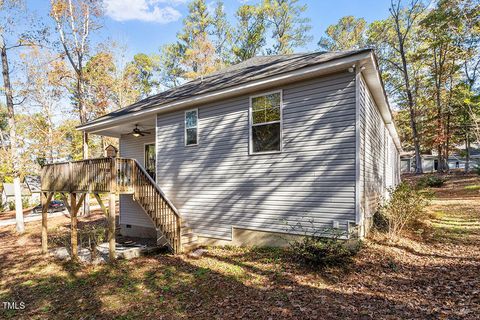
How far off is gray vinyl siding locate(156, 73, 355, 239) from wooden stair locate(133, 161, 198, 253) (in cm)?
48

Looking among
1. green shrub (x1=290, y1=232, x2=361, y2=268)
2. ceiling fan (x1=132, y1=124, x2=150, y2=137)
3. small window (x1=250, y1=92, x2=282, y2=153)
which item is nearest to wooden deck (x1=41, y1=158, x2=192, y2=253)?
ceiling fan (x1=132, y1=124, x2=150, y2=137)

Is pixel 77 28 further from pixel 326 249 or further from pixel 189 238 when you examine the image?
pixel 326 249

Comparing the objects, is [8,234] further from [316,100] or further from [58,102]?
[316,100]

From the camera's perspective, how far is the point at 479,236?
6.68m

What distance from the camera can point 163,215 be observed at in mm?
7879

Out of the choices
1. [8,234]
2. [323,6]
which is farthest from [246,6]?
[8,234]

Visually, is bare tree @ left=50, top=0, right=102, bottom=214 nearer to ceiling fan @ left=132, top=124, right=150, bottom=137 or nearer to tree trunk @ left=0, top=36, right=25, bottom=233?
tree trunk @ left=0, top=36, right=25, bottom=233

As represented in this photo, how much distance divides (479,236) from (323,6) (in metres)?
13.6

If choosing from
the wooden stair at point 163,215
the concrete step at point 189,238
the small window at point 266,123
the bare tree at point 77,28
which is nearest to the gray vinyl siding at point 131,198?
the wooden stair at point 163,215

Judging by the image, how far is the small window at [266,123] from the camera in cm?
671

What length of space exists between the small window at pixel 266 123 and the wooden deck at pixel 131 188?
3.36m

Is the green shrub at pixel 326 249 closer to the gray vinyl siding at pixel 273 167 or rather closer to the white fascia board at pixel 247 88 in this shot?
the gray vinyl siding at pixel 273 167

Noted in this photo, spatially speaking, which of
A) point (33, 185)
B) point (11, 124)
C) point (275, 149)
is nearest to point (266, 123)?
point (275, 149)

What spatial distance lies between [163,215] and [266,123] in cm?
424
